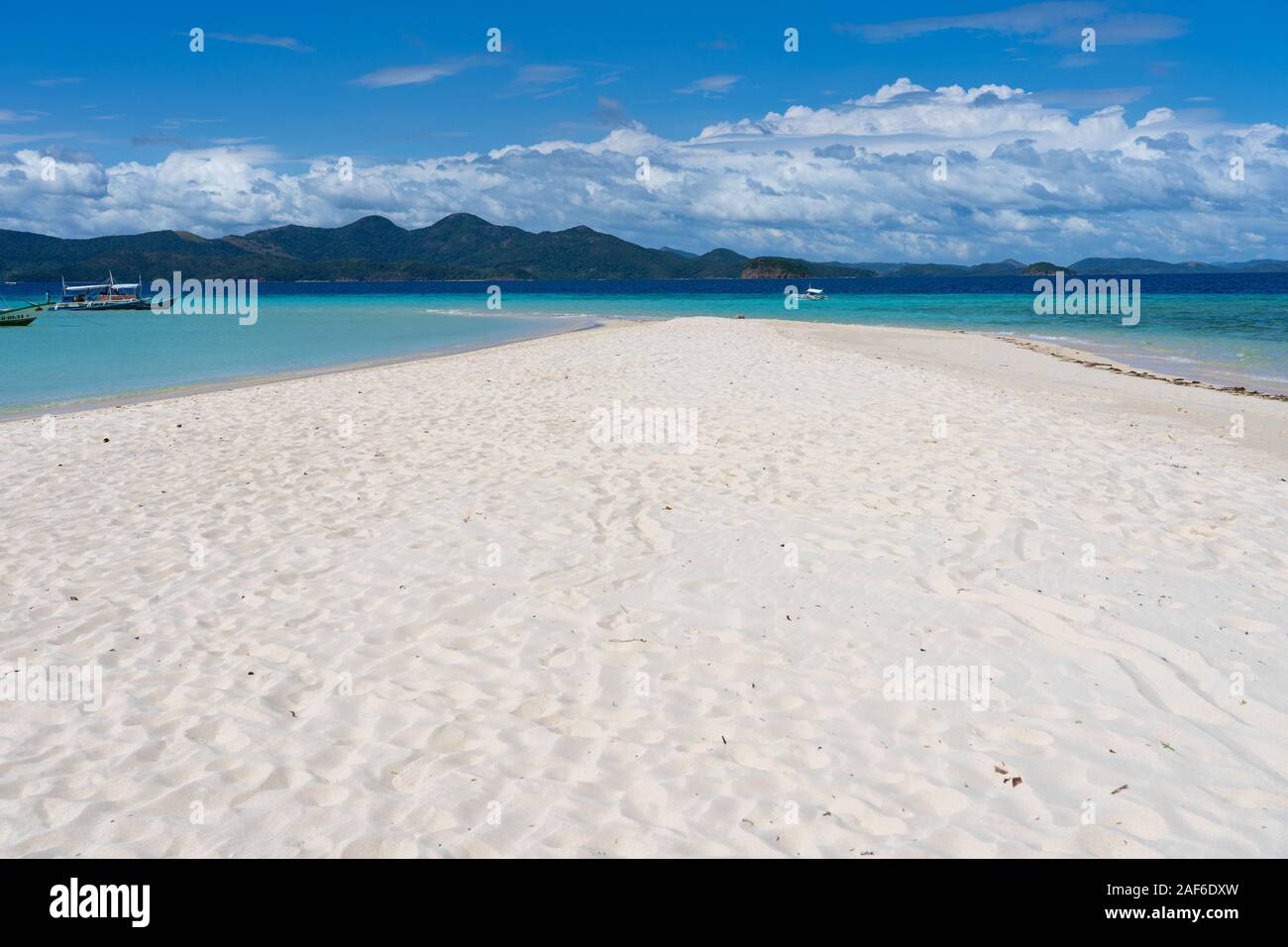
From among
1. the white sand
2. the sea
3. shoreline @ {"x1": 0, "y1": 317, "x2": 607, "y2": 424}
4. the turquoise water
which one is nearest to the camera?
the white sand

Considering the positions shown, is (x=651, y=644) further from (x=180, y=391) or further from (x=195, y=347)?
(x=195, y=347)

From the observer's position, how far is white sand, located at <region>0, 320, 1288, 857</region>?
442 centimetres

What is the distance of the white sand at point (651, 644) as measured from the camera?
4.42m

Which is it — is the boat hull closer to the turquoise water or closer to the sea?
the sea

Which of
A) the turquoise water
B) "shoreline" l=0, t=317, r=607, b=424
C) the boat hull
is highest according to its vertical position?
the boat hull

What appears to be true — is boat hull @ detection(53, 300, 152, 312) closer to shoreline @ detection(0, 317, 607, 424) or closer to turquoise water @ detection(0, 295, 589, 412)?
turquoise water @ detection(0, 295, 589, 412)

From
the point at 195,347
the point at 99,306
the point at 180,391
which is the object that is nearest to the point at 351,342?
the point at 195,347

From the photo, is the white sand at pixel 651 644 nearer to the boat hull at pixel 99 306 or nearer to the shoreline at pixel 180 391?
the shoreline at pixel 180 391

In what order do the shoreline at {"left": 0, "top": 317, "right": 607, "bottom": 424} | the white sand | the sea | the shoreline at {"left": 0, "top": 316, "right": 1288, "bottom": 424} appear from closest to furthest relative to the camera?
the white sand → the shoreline at {"left": 0, "top": 317, "right": 607, "bottom": 424} → the shoreline at {"left": 0, "top": 316, "right": 1288, "bottom": 424} → the sea

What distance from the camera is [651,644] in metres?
6.42

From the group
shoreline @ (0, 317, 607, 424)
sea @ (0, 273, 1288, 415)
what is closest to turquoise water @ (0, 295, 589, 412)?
sea @ (0, 273, 1288, 415)

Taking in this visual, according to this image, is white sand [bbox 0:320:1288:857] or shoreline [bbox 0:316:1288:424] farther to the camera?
shoreline [bbox 0:316:1288:424]

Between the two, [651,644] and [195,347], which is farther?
[195,347]

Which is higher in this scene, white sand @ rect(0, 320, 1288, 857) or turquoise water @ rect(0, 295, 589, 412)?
turquoise water @ rect(0, 295, 589, 412)
